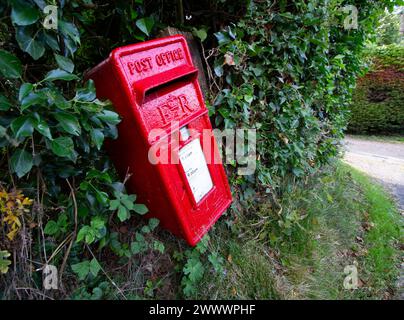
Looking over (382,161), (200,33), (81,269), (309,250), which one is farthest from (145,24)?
(382,161)

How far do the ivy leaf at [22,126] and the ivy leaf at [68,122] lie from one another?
0.34 feet

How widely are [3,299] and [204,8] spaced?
80.8 inches

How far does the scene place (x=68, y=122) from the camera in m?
1.15

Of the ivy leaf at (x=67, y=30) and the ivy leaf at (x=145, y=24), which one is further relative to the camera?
the ivy leaf at (x=145, y=24)

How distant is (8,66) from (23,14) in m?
0.19

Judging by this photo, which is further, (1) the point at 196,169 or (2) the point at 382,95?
(2) the point at 382,95

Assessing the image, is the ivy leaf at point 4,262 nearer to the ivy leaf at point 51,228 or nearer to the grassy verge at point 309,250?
the ivy leaf at point 51,228

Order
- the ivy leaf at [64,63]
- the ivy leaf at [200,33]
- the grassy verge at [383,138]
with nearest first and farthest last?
the ivy leaf at [64,63] → the ivy leaf at [200,33] → the grassy verge at [383,138]

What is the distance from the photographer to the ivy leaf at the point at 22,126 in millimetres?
1042

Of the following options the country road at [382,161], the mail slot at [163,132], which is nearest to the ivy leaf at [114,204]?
the mail slot at [163,132]

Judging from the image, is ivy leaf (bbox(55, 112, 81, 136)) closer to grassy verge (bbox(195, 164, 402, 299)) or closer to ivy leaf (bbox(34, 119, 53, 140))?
ivy leaf (bbox(34, 119, 53, 140))

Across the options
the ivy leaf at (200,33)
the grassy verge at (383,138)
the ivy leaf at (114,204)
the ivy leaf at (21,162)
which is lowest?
the grassy verge at (383,138)

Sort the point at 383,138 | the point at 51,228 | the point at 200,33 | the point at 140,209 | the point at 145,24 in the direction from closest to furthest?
1. the point at 51,228
2. the point at 140,209
3. the point at 145,24
4. the point at 200,33
5. the point at 383,138

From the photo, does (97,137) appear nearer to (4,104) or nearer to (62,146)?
(62,146)
